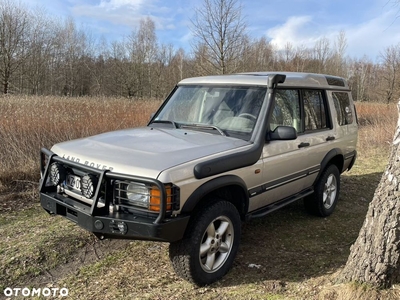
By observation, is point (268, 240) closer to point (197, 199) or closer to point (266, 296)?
point (266, 296)

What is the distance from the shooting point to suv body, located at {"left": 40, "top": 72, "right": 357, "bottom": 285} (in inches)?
107

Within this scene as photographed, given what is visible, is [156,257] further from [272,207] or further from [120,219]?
[272,207]

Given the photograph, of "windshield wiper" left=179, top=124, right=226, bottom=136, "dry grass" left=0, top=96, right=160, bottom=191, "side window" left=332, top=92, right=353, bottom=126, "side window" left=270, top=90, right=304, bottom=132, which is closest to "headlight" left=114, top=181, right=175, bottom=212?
"windshield wiper" left=179, top=124, right=226, bottom=136

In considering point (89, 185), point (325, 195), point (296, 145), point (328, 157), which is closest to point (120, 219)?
point (89, 185)

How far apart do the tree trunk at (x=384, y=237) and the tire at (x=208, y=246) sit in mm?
1111

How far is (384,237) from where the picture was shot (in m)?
2.76

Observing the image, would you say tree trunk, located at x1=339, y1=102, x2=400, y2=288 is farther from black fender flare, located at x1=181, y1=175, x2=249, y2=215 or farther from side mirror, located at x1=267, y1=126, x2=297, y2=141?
black fender flare, located at x1=181, y1=175, x2=249, y2=215

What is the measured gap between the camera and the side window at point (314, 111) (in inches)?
178

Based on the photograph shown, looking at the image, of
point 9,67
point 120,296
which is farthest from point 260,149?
point 9,67

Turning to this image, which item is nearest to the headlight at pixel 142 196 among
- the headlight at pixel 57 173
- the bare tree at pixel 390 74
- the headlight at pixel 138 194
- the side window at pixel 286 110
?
the headlight at pixel 138 194

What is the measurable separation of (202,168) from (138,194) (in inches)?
22.1

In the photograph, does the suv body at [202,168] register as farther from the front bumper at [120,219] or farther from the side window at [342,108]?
the side window at [342,108]

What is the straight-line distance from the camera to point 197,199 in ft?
9.28

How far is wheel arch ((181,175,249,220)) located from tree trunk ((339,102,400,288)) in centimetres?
114
